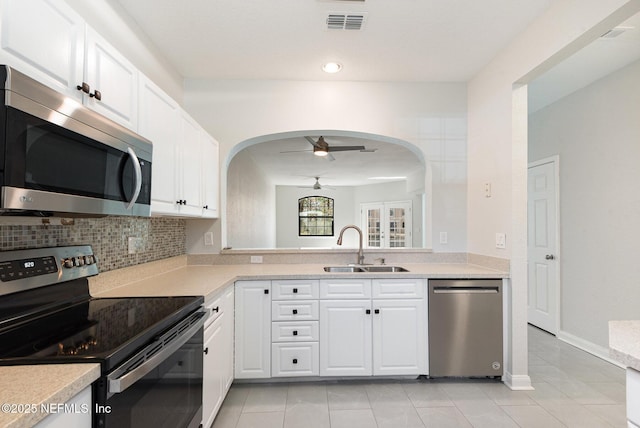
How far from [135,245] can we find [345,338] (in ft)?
5.58

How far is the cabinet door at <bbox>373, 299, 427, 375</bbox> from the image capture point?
8.21 feet

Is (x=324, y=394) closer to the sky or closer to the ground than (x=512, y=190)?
closer to the ground

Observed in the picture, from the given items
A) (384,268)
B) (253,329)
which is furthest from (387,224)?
(253,329)

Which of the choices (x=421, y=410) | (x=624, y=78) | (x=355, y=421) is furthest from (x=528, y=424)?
(x=624, y=78)

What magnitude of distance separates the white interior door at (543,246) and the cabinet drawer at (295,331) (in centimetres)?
296

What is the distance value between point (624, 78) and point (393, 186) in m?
6.22

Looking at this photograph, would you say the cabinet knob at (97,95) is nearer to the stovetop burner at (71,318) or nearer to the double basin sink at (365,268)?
the stovetop burner at (71,318)

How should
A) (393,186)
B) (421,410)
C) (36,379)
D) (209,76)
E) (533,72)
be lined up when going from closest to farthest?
1. (36,379)
2. (421,410)
3. (533,72)
4. (209,76)
5. (393,186)

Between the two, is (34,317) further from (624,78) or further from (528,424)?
(624,78)

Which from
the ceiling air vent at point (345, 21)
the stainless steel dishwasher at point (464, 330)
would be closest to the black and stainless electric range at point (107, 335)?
the stainless steel dishwasher at point (464, 330)

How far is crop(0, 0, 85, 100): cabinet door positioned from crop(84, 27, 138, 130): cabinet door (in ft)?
0.17

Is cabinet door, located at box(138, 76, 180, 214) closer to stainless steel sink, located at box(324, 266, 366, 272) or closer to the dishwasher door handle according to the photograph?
stainless steel sink, located at box(324, 266, 366, 272)

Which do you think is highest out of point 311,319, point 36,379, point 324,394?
point 36,379

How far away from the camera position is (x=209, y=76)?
9.89 ft
